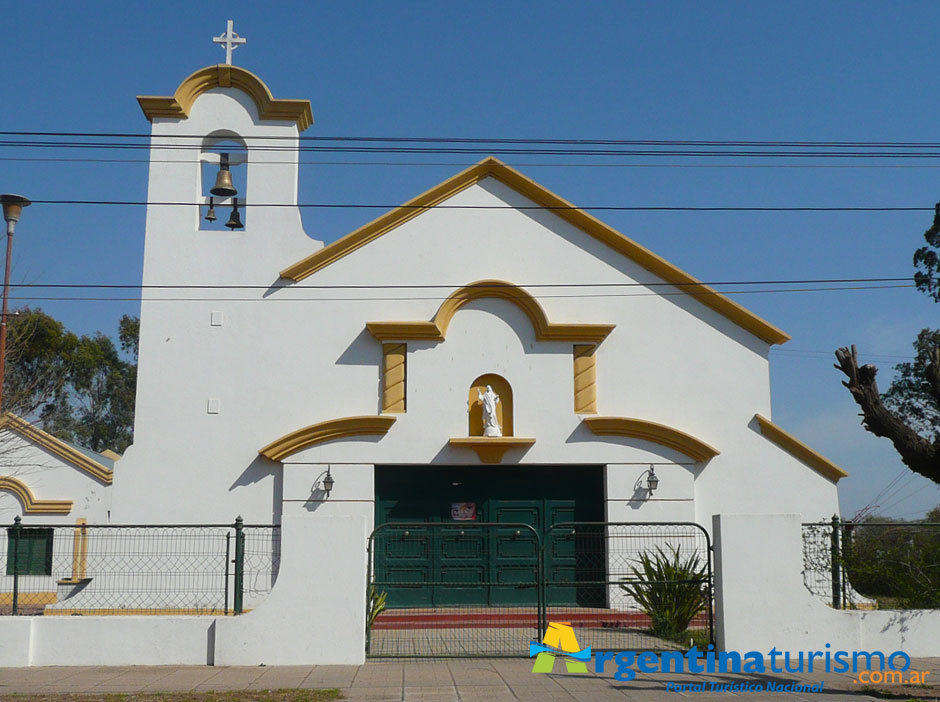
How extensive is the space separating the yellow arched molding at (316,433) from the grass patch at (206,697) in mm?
7705

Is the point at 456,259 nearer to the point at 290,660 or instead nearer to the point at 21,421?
the point at 290,660

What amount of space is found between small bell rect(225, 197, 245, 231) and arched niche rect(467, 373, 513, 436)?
545 centimetres

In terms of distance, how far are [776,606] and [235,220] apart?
473 inches

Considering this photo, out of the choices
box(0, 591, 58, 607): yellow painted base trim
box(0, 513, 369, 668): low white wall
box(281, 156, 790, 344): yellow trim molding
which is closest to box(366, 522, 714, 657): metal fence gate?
box(0, 513, 369, 668): low white wall

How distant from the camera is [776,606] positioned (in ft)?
40.5

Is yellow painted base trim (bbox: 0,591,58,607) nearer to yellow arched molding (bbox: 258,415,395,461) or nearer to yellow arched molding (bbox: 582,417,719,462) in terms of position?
yellow arched molding (bbox: 258,415,395,461)

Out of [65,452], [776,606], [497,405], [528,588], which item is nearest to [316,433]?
[497,405]

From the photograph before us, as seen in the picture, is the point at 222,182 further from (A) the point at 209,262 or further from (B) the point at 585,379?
(B) the point at 585,379

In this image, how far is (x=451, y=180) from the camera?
18922mm

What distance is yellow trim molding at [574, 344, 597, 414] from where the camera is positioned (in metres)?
18.3

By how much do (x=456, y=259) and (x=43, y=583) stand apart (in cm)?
1054

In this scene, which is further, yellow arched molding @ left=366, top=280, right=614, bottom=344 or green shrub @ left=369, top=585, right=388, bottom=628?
yellow arched molding @ left=366, top=280, right=614, bottom=344

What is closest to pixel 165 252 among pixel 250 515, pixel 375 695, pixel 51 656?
pixel 250 515

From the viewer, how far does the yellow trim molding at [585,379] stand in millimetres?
18344
